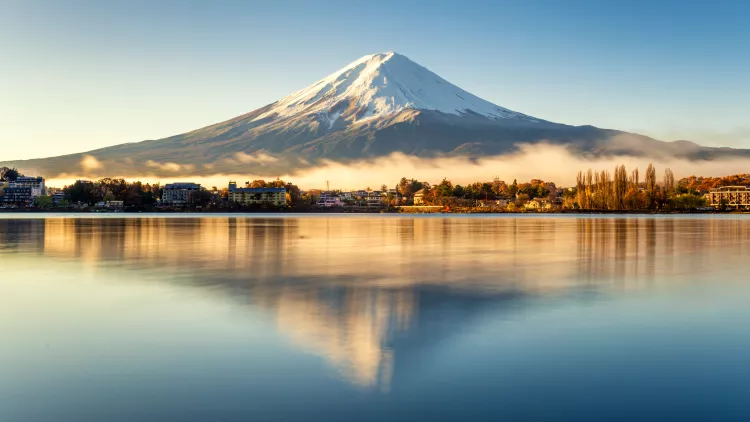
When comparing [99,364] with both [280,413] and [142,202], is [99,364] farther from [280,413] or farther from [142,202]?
[142,202]

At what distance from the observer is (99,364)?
686 centimetres

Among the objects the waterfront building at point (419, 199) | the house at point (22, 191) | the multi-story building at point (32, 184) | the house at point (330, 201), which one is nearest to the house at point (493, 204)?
the waterfront building at point (419, 199)

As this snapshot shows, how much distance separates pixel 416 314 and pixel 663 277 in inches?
323

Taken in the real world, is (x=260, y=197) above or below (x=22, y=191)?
below

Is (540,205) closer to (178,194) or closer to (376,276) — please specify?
(178,194)

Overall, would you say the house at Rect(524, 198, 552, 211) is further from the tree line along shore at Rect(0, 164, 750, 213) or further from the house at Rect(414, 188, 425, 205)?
the house at Rect(414, 188, 425, 205)

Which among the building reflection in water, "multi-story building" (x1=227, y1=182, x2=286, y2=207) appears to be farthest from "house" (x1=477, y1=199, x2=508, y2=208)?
the building reflection in water

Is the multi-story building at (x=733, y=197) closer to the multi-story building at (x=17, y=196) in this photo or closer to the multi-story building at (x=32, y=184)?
the multi-story building at (x=17, y=196)

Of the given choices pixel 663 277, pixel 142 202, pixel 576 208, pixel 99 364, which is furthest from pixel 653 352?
pixel 142 202

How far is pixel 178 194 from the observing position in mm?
164500

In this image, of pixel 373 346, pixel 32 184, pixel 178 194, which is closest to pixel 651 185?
pixel 178 194

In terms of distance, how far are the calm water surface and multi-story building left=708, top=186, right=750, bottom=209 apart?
161986mm

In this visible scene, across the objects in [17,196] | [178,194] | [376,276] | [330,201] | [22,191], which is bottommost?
[376,276]

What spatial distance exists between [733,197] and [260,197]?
118461 millimetres
